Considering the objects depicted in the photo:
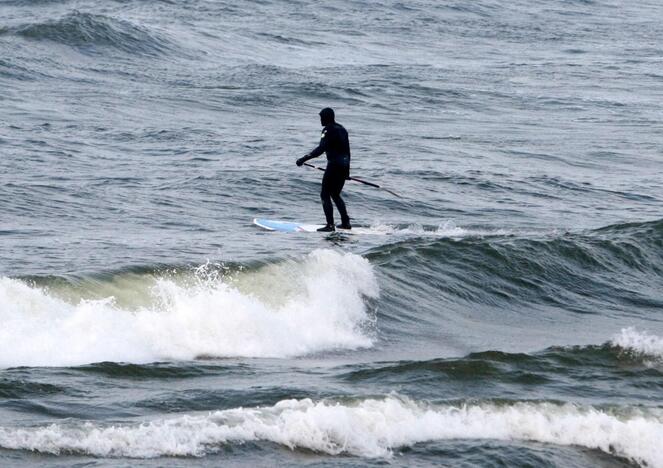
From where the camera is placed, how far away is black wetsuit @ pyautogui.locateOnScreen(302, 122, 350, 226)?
16.7m

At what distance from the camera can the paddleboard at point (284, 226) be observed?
17156 mm

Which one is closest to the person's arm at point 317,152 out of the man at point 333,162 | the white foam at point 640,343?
the man at point 333,162

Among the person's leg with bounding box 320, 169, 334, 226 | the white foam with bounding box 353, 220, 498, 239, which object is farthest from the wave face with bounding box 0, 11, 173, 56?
the person's leg with bounding box 320, 169, 334, 226

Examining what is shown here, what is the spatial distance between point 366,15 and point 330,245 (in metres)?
35.5

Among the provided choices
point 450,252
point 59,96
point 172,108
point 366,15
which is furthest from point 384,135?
point 366,15

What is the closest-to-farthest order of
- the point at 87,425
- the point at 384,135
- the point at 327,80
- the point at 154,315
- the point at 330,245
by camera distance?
the point at 87,425 → the point at 154,315 → the point at 330,245 → the point at 384,135 → the point at 327,80

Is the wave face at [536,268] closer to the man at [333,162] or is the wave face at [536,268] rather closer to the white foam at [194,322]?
the man at [333,162]

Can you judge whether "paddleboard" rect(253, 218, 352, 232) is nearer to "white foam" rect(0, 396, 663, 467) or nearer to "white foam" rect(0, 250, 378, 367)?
"white foam" rect(0, 250, 378, 367)

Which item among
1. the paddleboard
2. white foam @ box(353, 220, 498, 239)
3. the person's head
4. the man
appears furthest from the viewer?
white foam @ box(353, 220, 498, 239)

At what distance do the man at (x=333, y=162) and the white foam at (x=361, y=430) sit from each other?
24.5ft

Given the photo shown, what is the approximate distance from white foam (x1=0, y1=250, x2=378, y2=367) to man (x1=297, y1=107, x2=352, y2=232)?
3.10 meters

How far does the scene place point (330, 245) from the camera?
51.7 ft

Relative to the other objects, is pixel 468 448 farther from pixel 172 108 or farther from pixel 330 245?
pixel 172 108

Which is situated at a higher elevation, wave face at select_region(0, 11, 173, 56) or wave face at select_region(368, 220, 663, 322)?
wave face at select_region(0, 11, 173, 56)
